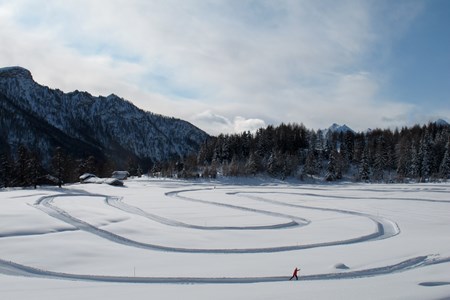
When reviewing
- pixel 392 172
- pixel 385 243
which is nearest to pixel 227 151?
pixel 392 172

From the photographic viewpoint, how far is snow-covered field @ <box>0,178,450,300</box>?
11.4m

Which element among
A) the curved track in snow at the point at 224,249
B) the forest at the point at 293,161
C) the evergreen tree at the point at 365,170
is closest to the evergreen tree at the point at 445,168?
the forest at the point at 293,161

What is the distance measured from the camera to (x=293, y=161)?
106 m

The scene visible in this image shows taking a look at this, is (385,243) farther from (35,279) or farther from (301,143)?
(301,143)

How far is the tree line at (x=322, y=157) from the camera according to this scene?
98.2 m

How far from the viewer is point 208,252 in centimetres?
1917

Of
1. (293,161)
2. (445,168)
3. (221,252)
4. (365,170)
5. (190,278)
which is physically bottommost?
(221,252)

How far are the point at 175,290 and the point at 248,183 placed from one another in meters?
84.5

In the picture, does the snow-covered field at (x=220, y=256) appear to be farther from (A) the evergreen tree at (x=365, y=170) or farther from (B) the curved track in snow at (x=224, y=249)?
(A) the evergreen tree at (x=365, y=170)

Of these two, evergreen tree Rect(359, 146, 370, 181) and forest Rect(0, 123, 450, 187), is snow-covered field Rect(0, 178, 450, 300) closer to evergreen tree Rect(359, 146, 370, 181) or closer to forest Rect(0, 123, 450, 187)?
forest Rect(0, 123, 450, 187)

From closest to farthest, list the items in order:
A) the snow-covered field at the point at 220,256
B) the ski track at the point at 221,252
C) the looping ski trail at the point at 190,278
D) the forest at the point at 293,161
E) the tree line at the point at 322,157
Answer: the snow-covered field at the point at 220,256 < the looping ski trail at the point at 190,278 < the ski track at the point at 221,252 < the forest at the point at 293,161 < the tree line at the point at 322,157

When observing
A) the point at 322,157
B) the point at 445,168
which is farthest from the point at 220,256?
the point at 322,157

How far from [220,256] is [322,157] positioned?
10520 cm

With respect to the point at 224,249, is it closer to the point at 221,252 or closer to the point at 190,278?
the point at 221,252
